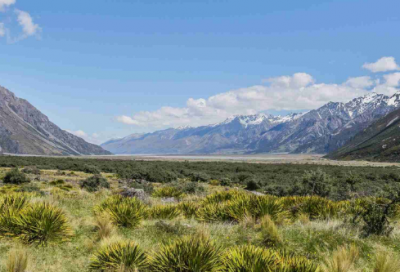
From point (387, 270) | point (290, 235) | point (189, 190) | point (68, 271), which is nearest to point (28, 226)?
point (68, 271)

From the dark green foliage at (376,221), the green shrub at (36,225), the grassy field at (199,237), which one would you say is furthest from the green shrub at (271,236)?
the green shrub at (36,225)

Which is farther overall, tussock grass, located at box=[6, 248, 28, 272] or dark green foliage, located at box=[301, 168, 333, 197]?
dark green foliage, located at box=[301, 168, 333, 197]

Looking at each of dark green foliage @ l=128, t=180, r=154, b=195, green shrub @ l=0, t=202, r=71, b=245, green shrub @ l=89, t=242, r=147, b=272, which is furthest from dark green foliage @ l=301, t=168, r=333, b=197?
green shrub @ l=0, t=202, r=71, b=245

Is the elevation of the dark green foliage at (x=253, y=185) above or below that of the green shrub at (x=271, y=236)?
below

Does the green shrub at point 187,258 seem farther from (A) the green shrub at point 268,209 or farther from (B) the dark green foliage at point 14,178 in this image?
(B) the dark green foliage at point 14,178

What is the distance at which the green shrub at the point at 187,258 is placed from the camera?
20.1 feet

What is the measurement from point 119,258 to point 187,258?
1596mm

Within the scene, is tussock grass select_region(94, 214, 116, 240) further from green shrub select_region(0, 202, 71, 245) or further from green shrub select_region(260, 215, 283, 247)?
green shrub select_region(260, 215, 283, 247)

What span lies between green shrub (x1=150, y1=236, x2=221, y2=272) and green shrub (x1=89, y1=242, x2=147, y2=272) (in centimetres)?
42

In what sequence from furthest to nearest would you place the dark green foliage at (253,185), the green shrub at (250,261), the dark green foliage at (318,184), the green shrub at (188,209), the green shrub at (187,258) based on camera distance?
the dark green foliage at (253,185)
the dark green foliage at (318,184)
the green shrub at (188,209)
the green shrub at (187,258)
the green shrub at (250,261)

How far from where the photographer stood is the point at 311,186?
22.3 m

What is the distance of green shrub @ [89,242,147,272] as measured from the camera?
650 centimetres

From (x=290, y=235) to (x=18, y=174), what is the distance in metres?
26.8

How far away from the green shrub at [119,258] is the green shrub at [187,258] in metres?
0.42
